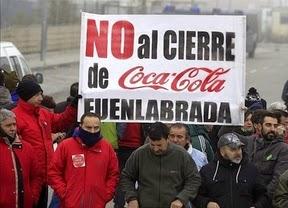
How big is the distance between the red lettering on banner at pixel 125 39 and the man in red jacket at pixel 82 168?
843 mm

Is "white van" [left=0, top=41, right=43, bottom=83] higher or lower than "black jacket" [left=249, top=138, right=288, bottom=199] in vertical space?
higher

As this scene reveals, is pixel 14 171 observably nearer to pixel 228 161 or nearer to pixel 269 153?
pixel 228 161

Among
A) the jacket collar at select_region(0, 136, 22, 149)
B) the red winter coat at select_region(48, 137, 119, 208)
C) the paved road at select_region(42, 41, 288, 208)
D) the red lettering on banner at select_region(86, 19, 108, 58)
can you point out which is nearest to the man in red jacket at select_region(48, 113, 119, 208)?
the red winter coat at select_region(48, 137, 119, 208)

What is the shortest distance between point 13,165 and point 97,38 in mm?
1479

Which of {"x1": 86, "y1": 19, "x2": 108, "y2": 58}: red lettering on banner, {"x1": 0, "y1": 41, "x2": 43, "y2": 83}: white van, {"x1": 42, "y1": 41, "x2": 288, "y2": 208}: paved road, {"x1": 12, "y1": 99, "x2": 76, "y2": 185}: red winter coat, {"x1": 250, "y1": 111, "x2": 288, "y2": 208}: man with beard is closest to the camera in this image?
{"x1": 250, "y1": 111, "x2": 288, "y2": 208}: man with beard

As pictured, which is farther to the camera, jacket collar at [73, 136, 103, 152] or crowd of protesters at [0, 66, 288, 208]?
jacket collar at [73, 136, 103, 152]

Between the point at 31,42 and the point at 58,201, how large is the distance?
114 ft

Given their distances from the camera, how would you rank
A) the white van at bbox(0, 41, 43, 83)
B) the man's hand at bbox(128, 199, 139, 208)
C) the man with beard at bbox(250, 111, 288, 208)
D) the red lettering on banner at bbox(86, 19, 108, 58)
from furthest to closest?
the white van at bbox(0, 41, 43, 83) < the red lettering on banner at bbox(86, 19, 108, 58) < the man with beard at bbox(250, 111, 288, 208) < the man's hand at bbox(128, 199, 139, 208)

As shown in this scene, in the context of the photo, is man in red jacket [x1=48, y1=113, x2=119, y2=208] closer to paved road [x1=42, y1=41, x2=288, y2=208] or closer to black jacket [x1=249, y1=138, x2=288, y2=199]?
black jacket [x1=249, y1=138, x2=288, y2=199]

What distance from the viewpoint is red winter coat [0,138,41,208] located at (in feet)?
20.9

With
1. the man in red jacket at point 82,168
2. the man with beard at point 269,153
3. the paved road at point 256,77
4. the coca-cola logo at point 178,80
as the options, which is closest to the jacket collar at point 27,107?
the man in red jacket at point 82,168

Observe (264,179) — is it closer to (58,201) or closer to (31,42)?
(58,201)

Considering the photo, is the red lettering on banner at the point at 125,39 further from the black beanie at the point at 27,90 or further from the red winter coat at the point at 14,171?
the red winter coat at the point at 14,171

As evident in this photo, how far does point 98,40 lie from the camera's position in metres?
7.18
